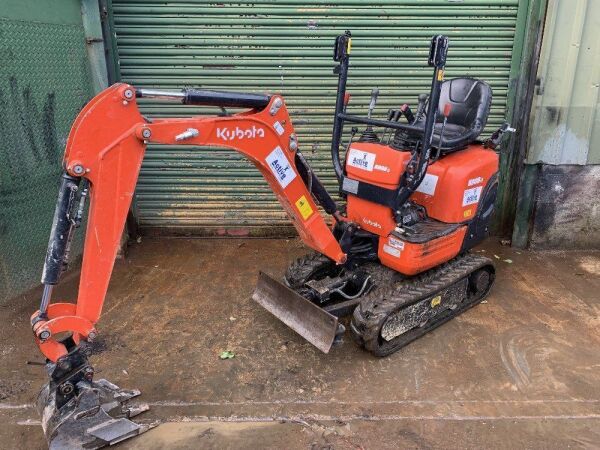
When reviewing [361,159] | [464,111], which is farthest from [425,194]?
[464,111]

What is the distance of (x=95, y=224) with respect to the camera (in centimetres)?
282

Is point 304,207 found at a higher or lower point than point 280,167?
lower

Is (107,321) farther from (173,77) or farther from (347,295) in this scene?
(173,77)

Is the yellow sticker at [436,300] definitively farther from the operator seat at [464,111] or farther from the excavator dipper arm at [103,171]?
the excavator dipper arm at [103,171]

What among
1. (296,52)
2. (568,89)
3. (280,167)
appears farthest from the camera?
(296,52)

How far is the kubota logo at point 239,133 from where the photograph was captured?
316cm

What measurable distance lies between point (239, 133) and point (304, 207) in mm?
822

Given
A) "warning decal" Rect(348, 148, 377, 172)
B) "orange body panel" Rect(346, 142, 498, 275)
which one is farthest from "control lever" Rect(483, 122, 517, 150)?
"warning decal" Rect(348, 148, 377, 172)

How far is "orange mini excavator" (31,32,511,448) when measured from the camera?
2.81 meters

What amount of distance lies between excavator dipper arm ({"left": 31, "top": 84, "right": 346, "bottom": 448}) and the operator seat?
6.03ft

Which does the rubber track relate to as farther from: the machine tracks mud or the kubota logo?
the kubota logo

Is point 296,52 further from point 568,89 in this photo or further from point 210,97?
point 568,89

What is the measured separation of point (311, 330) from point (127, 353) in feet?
4.65

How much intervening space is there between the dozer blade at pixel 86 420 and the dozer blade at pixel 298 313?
1.23 metres
